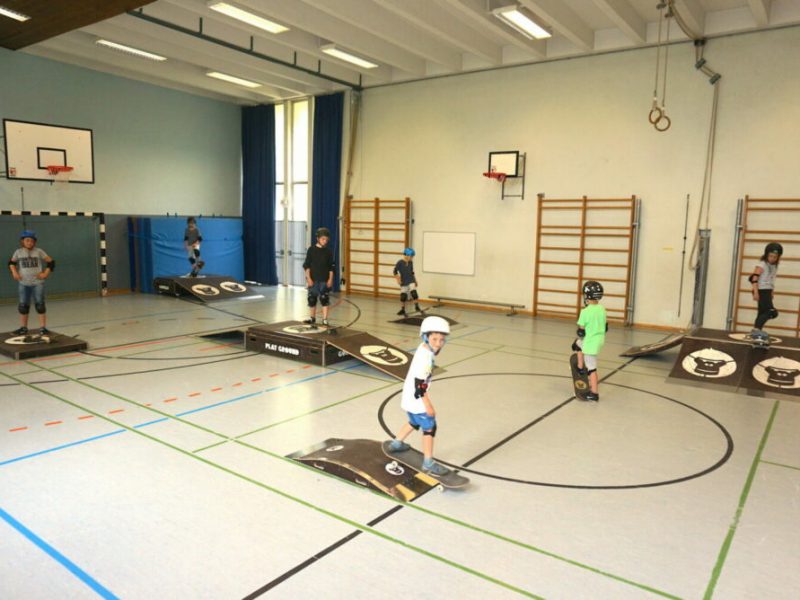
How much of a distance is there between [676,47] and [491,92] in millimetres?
3567

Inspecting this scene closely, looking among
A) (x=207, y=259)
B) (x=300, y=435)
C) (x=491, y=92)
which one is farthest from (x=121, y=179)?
(x=300, y=435)

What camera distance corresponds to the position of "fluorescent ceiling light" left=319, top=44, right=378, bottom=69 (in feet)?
36.4

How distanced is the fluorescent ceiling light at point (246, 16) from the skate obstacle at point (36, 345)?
559cm

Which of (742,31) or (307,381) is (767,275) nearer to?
(742,31)

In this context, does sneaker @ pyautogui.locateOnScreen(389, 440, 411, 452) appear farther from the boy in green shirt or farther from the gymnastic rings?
the gymnastic rings

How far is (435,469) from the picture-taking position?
3.99 meters

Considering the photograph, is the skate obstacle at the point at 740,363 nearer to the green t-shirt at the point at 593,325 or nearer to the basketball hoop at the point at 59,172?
the green t-shirt at the point at 593,325

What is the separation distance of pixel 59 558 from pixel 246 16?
8969 mm

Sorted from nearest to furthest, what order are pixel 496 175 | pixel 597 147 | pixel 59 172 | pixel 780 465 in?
pixel 780 465, pixel 597 147, pixel 496 175, pixel 59 172

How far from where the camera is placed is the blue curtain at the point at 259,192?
52.8ft

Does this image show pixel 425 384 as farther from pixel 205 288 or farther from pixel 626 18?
pixel 205 288

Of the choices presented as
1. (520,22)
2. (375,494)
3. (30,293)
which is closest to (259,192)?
(30,293)

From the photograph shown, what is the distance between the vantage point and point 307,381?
659 centimetres

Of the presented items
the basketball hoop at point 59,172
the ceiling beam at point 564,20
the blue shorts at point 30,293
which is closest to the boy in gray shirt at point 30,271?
the blue shorts at point 30,293
